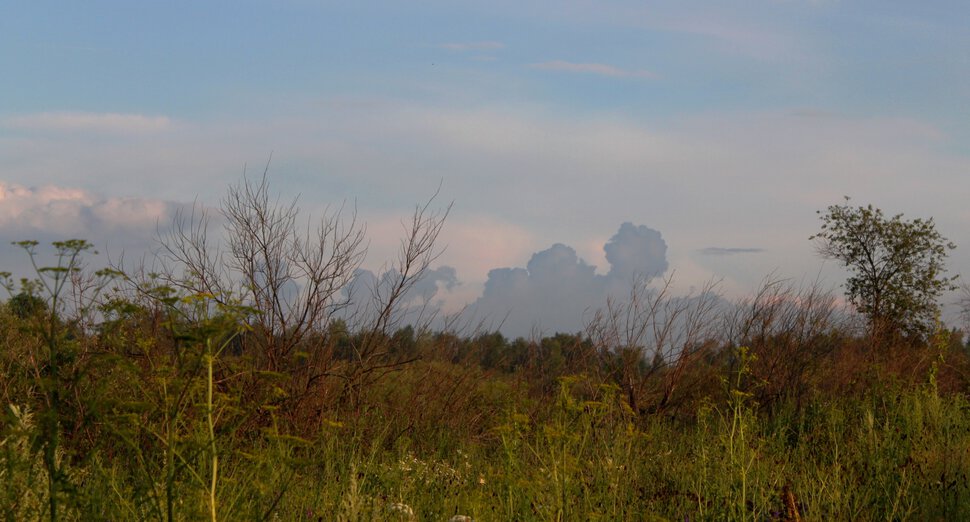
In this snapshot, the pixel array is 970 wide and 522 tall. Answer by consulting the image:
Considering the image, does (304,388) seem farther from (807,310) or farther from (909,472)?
(807,310)

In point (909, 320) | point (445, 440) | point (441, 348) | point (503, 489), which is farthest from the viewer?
point (909, 320)

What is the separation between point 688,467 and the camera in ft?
24.6

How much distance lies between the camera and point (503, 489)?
247 inches

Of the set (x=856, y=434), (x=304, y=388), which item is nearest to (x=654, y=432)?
(x=856, y=434)

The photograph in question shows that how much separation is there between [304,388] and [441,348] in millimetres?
2399

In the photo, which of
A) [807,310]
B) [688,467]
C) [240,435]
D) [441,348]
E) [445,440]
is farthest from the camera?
[807,310]

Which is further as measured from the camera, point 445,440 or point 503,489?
point 445,440

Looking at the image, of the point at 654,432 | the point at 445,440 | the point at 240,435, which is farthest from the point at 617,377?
the point at 240,435

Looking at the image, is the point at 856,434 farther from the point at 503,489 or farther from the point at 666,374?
the point at 503,489

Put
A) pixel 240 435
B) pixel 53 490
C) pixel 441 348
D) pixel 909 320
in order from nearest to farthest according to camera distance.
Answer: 1. pixel 53 490
2. pixel 240 435
3. pixel 441 348
4. pixel 909 320

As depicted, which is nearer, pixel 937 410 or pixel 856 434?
pixel 856 434

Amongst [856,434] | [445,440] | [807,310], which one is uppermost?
[807,310]

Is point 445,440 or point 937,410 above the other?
point 937,410

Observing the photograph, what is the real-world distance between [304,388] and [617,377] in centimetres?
502
